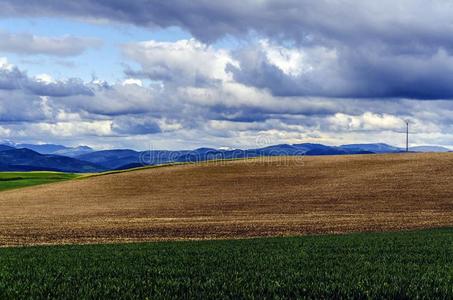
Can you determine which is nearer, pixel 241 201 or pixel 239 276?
pixel 239 276

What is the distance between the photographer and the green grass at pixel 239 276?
1101cm

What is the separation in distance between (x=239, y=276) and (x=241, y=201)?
173 ft

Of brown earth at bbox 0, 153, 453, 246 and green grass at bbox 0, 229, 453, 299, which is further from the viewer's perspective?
brown earth at bbox 0, 153, 453, 246

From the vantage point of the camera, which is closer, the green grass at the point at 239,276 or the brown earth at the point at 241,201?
the green grass at the point at 239,276

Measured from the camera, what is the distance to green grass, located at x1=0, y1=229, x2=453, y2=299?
1101 cm

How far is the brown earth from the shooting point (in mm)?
41844

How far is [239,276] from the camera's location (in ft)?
43.6

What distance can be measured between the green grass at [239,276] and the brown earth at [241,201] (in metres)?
19.5

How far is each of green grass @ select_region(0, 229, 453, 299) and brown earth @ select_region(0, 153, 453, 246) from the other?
19476 millimetres

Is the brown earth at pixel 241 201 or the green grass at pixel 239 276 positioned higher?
the green grass at pixel 239 276

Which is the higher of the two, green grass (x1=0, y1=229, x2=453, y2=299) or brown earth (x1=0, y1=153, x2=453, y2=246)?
green grass (x1=0, y1=229, x2=453, y2=299)

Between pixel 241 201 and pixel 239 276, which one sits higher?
pixel 239 276

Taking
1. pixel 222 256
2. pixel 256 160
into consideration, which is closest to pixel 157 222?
pixel 222 256

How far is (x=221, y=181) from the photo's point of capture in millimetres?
89438
